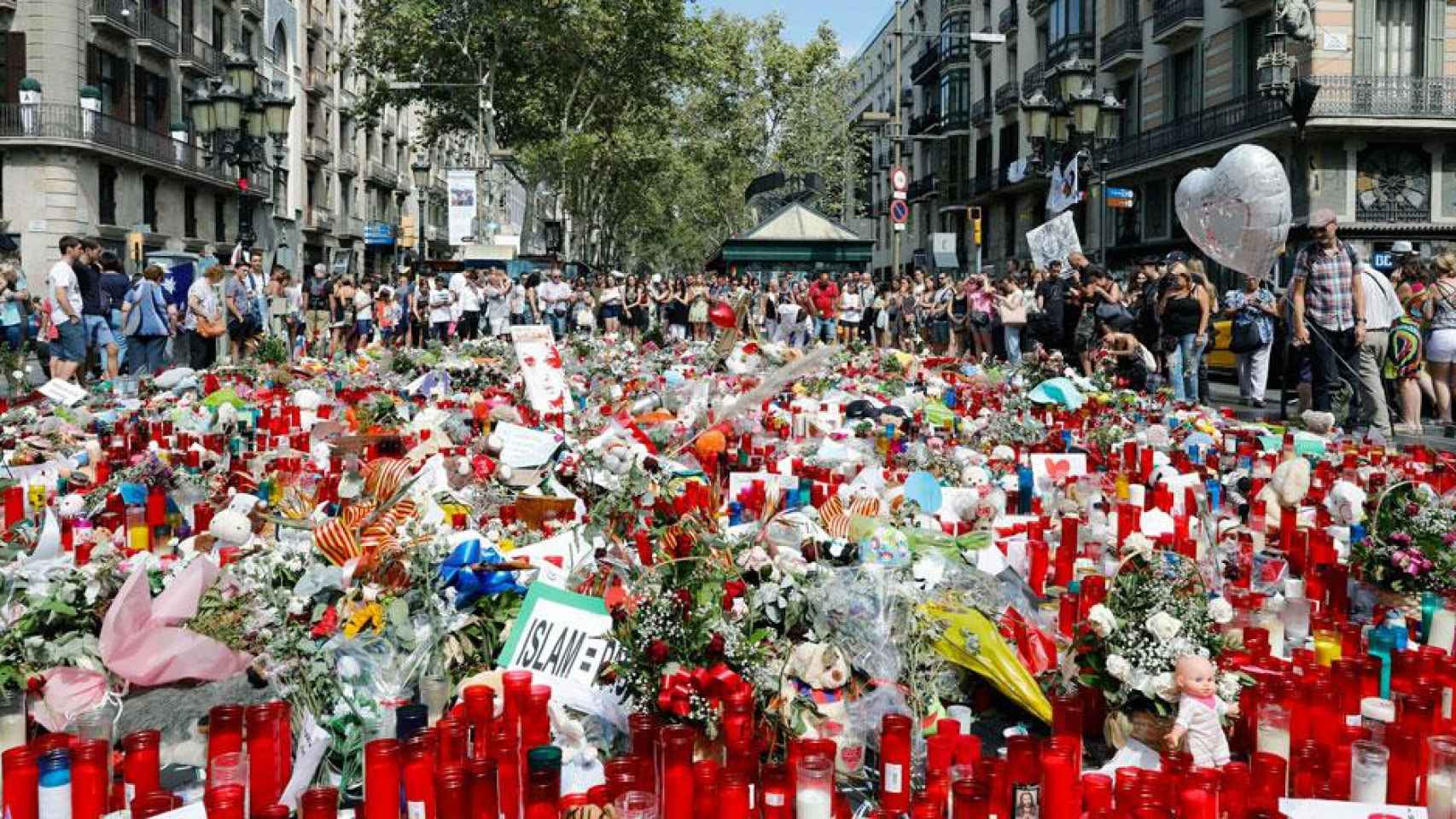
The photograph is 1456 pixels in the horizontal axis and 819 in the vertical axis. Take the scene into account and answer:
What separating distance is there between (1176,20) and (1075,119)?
16730mm

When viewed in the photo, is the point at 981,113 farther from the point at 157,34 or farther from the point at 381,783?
the point at 381,783

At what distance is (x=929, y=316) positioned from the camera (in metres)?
22.0

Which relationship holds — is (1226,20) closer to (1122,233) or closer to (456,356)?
Result: (1122,233)

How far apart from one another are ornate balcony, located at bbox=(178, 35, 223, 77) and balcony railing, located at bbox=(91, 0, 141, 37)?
10.3ft

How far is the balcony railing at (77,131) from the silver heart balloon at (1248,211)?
81.6 feet

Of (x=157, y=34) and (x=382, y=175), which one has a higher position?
(x=157, y=34)

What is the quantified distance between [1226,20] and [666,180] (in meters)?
31.5

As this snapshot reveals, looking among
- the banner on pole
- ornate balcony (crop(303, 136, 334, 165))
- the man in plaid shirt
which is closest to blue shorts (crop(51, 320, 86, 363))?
the man in plaid shirt

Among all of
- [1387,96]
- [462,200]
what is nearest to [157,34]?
[462,200]

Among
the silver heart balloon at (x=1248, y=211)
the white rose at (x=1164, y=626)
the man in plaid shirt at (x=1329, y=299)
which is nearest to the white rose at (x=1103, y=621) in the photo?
the white rose at (x=1164, y=626)

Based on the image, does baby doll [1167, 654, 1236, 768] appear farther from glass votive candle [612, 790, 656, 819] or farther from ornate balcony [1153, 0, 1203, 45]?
ornate balcony [1153, 0, 1203, 45]

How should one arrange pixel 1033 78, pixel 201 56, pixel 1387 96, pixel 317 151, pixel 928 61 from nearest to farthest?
1. pixel 1387 96
2. pixel 201 56
3. pixel 1033 78
4. pixel 317 151
5. pixel 928 61

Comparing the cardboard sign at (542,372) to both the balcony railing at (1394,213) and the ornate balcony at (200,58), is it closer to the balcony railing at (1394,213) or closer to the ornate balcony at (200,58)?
the balcony railing at (1394,213)

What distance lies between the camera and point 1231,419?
978 centimetres
